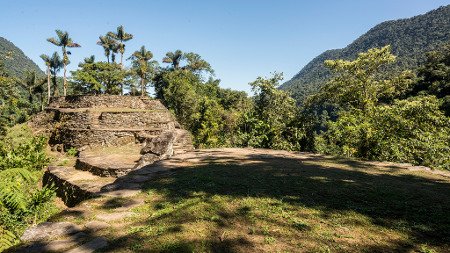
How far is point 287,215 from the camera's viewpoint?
3.33 m

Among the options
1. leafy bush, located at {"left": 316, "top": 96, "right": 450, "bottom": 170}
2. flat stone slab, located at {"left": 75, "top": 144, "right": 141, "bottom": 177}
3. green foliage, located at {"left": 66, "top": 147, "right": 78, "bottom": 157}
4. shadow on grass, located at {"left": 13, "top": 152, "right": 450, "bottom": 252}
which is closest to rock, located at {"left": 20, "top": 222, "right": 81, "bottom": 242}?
shadow on grass, located at {"left": 13, "top": 152, "right": 450, "bottom": 252}

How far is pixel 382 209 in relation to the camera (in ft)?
11.9

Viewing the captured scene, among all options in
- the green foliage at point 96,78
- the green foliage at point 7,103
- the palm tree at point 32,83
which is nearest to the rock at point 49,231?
the green foliage at point 7,103

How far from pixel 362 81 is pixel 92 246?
20.6 meters

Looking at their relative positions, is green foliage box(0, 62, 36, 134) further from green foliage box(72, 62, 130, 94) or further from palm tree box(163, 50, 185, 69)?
palm tree box(163, 50, 185, 69)

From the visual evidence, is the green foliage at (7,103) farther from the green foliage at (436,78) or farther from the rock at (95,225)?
the green foliage at (436,78)

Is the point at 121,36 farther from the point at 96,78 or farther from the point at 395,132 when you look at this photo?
the point at 395,132

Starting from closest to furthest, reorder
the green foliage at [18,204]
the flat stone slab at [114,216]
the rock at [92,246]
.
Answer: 1. the rock at [92,246]
2. the flat stone slab at [114,216]
3. the green foliage at [18,204]

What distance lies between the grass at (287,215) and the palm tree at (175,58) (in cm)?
4273

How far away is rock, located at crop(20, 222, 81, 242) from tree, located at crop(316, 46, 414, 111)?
19015 mm

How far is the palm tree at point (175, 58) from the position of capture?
45.8 metres

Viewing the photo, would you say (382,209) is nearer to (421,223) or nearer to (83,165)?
(421,223)

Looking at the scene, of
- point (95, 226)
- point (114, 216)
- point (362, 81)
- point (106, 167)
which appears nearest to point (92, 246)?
point (95, 226)

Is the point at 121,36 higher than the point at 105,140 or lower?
higher
